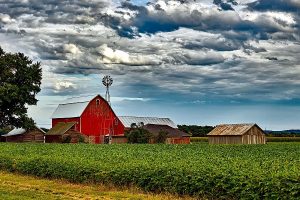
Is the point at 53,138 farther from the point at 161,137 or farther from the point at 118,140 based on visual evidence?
the point at 161,137

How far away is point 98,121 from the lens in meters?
91.6

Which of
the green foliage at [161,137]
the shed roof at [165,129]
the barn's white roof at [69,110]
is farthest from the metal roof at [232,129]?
the barn's white roof at [69,110]

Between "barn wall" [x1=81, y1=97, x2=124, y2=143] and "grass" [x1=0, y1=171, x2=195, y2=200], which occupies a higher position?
"barn wall" [x1=81, y1=97, x2=124, y2=143]

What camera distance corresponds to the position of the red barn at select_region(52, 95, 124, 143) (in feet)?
295

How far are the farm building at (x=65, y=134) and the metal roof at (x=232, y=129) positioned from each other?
2831 centimetres

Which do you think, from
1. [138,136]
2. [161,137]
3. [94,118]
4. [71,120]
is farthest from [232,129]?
[71,120]

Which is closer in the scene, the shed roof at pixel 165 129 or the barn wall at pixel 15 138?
the barn wall at pixel 15 138

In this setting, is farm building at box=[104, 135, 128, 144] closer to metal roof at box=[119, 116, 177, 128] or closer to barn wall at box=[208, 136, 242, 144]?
metal roof at box=[119, 116, 177, 128]

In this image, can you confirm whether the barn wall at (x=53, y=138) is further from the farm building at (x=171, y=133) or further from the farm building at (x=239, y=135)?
the farm building at (x=239, y=135)

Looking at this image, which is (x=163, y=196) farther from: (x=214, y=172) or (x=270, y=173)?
(x=270, y=173)

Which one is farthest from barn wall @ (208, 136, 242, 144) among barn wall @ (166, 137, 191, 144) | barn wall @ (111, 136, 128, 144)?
barn wall @ (111, 136, 128, 144)

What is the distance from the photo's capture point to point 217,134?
100812mm

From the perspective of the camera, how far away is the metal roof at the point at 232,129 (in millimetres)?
98500

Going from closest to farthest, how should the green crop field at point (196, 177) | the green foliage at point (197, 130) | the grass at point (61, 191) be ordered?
the green crop field at point (196, 177)
the grass at point (61, 191)
the green foliage at point (197, 130)
